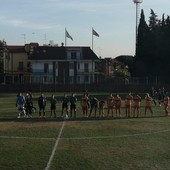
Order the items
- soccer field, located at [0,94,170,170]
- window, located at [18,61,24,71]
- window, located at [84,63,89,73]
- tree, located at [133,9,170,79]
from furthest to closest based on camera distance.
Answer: window, located at [18,61,24,71] → window, located at [84,63,89,73] → tree, located at [133,9,170,79] → soccer field, located at [0,94,170,170]

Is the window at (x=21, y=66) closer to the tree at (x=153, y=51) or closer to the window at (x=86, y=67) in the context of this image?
the window at (x=86, y=67)

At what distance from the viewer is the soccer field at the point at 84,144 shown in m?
18.7

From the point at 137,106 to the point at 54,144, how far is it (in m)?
14.0

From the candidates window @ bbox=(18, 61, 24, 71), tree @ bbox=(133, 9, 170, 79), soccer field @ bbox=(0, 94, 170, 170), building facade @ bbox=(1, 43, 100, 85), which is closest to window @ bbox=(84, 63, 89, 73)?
building facade @ bbox=(1, 43, 100, 85)

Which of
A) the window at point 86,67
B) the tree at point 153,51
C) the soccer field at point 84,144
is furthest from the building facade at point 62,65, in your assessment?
the soccer field at point 84,144

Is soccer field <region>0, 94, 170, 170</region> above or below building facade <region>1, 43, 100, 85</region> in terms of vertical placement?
below

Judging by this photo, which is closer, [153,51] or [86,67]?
[153,51]

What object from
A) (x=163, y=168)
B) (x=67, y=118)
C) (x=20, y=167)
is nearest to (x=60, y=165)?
(x=20, y=167)

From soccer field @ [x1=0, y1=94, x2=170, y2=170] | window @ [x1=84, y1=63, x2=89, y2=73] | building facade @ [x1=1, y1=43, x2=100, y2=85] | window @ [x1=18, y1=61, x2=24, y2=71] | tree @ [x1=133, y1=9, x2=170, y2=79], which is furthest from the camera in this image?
window @ [x1=18, y1=61, x2=24, y2=71]

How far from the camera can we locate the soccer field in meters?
18.7

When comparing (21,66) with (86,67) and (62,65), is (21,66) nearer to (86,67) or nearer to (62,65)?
(62,65)

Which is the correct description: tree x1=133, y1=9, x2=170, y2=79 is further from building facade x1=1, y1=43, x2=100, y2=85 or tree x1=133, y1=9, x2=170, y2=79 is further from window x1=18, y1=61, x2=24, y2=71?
window x1=18, y1=61, x2=24, y2=71

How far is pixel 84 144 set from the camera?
906 inches

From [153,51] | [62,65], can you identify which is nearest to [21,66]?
[62,65]
